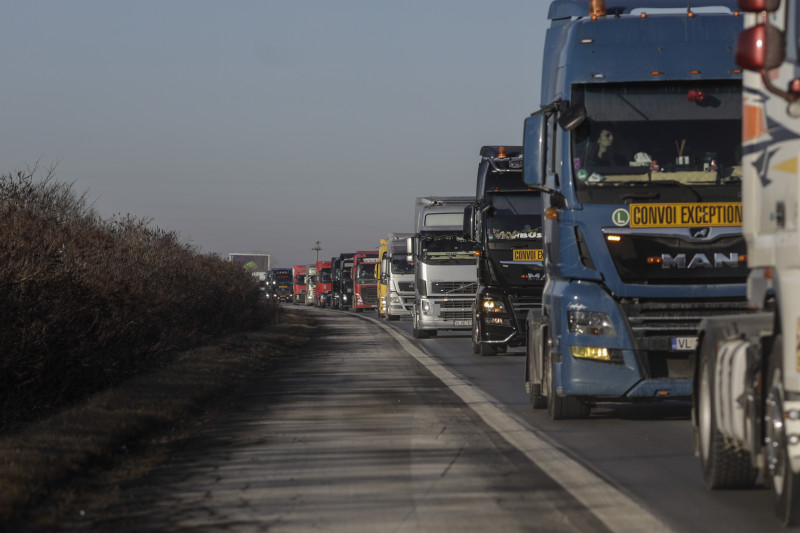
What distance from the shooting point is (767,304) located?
7.36 metres

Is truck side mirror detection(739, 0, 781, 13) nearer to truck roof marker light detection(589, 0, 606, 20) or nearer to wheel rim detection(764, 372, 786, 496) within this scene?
wheel rim detection(764, 372, 786, 496)

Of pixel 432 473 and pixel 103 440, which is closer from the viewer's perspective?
pixel 432 473

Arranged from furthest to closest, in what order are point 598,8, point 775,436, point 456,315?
1. point 456,315
2. point 598,8
3. point 775,436

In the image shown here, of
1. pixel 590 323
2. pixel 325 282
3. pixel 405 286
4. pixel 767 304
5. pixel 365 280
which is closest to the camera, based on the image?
pixel 767 304

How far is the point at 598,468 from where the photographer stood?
30.8ft

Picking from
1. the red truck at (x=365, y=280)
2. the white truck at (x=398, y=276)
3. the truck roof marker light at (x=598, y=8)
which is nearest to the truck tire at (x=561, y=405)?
the truck roof marker light at (x=598, y=8)

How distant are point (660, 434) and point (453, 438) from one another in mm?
2017

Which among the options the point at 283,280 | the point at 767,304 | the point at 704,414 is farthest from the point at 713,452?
the point at 283,280

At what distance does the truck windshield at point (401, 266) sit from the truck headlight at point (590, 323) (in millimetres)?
34050

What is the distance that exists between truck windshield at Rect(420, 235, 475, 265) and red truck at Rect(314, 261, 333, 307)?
59.2 m

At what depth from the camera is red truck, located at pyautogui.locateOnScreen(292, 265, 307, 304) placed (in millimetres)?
113188

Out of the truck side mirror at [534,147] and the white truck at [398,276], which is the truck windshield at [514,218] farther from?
the white truck at [398,276]

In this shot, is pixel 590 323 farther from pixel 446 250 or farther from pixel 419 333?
pixel 419 333

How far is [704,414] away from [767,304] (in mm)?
1449
